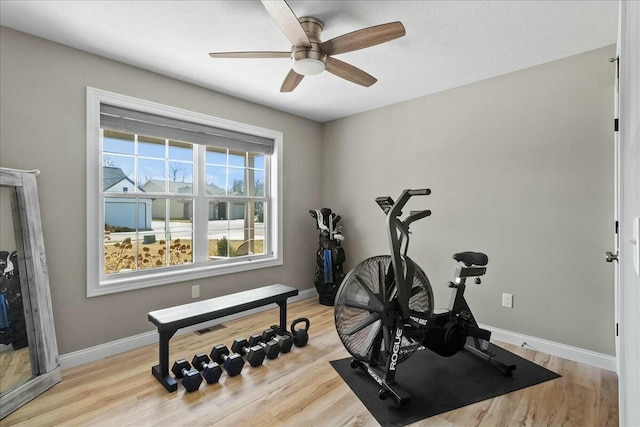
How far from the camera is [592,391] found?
6.95 ft

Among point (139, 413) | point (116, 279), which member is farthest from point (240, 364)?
point (116, 279)

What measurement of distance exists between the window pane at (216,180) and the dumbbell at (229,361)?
1672 mm

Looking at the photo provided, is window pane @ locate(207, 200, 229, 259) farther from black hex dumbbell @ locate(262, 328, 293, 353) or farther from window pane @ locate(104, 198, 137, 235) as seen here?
black hex dumbbell @ locate(262, 328, 293, 353)

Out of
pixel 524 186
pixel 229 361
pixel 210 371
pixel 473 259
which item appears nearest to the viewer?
pixel 210 371

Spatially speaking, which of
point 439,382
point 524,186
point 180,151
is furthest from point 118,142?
point 524,186

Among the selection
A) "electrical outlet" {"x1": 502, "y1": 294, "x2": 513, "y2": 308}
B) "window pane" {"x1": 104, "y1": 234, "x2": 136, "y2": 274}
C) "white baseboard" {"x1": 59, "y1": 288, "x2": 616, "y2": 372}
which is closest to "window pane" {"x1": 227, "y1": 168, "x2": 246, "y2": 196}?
"window pane" {"x1": 104, "y1": 234, "x2": 136, "y2": 274}

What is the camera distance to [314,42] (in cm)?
203

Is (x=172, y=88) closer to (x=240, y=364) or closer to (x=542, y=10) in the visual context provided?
(x=240, y=364)

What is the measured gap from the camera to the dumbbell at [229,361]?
2.31 m

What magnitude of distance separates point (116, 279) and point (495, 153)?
3.55 meters

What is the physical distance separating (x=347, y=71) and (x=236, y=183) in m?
1.96

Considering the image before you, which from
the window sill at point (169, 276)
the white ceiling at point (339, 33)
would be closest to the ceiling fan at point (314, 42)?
the white ceiling at point (339, 33)

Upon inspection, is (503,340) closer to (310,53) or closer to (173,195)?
(310,53)

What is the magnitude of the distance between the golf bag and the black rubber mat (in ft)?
4.80
